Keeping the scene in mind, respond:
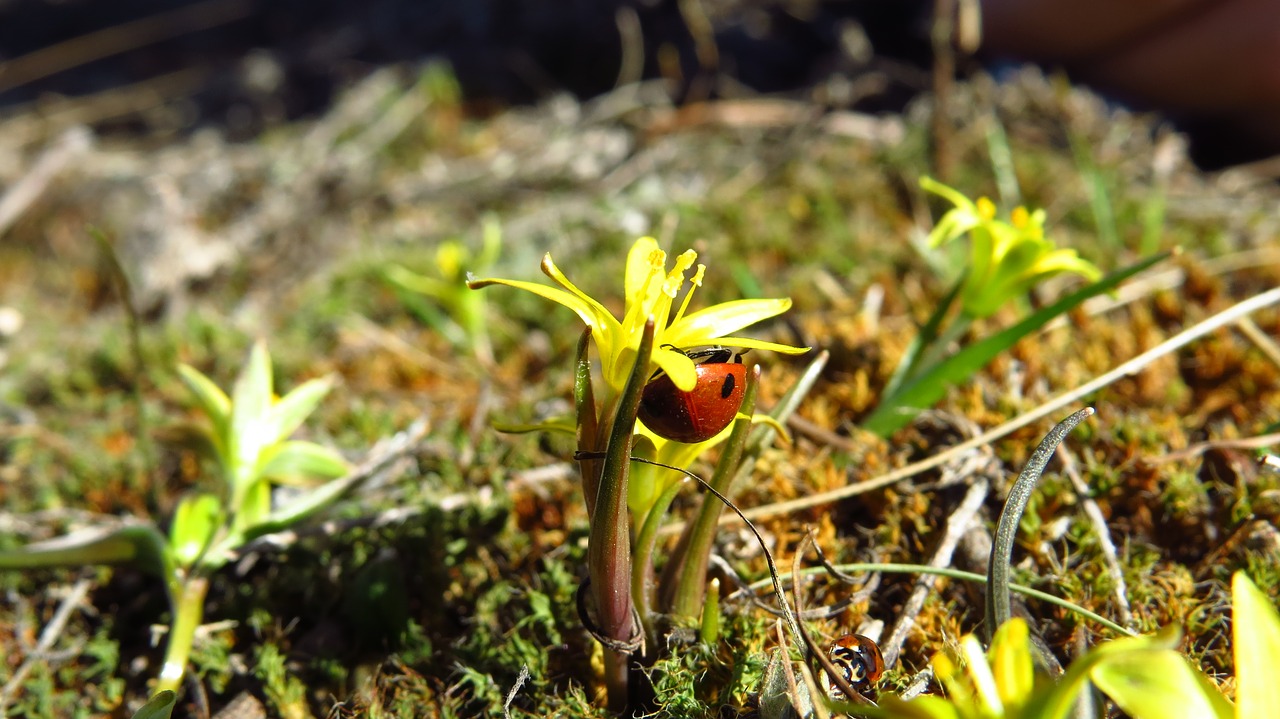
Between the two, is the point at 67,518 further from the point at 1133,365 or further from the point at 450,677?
the point at 1133,365

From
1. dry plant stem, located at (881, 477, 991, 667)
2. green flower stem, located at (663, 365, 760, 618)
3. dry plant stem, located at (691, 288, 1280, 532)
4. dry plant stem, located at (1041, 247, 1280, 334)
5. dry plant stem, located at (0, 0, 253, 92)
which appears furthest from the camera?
dry plant stem, located at (0, 0, 253, 92)

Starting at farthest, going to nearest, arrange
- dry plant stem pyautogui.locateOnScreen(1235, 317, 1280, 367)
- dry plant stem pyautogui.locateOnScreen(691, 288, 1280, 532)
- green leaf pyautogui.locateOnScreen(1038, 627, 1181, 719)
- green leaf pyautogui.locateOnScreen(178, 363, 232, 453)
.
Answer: dry plant stem pyautogui.locateOnScreen(1235, 317, 1280, 367) < green leaf pyautogui.locateOnScreen(178, 363, 232, 453) < dry plant stem pyautogui.locateOnScreen(691, 288, 1280, 532) < green leaf pyautogui.locateOnScreen(1038, 627, 1181, 719)

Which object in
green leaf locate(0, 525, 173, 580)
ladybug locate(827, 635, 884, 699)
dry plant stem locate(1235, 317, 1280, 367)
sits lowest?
green leaf locate(0, 525, 173, 580)

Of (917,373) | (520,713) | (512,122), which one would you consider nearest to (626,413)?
(520,713)

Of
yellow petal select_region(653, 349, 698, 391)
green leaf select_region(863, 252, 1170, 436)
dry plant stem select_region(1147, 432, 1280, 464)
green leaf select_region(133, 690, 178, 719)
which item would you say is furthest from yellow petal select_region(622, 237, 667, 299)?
dry plant stem select_region(1147, 432, 1280, 464)

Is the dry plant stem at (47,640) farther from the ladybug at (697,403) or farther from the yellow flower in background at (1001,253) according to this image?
the yellow flower in background at (1001,253)

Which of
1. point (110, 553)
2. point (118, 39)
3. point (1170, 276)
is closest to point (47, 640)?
point (110, 553)

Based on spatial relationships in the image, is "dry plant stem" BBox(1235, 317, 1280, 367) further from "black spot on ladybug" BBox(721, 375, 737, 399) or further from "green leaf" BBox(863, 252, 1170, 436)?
"black spot on ladybug" BBox(721, 375, 737, 399)

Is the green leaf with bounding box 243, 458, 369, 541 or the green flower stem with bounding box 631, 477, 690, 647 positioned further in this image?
the green leaf with bounding box 243, 458, 369, 541
